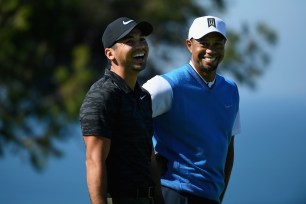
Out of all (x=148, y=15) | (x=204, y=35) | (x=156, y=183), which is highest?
(x=148, y=15)

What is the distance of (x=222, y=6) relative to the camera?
76.9 ft

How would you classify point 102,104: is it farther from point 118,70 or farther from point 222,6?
point 222,6

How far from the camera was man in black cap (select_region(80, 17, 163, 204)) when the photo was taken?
4102 mm

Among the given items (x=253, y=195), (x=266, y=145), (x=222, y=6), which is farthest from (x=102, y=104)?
(x=266, y=145)

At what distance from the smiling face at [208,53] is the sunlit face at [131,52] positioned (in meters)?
0.72

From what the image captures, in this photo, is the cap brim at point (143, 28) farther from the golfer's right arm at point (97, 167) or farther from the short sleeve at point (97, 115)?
the golfer's right arm at point (97, 167)

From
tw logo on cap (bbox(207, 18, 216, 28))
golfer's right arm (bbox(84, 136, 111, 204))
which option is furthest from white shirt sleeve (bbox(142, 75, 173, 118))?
golfer's right arm (bbox(84, 136, 111, 204))

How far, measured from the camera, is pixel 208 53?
5.02 m

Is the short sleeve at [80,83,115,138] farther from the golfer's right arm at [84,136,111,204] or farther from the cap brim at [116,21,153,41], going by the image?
the cap brim at [116,21,153,41]

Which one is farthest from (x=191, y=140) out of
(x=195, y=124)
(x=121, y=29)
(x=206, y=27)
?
(x=121, y=29)

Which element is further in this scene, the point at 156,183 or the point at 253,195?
the point at 253,195

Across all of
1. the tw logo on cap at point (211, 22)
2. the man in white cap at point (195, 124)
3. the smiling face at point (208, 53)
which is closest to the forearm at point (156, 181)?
the man in white cap at point (195, 124)

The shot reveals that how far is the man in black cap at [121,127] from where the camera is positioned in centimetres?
410

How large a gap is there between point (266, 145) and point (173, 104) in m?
39.4
